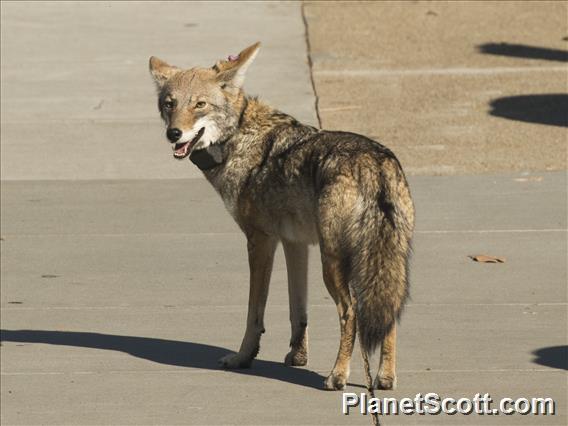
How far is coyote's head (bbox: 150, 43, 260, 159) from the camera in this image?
284 inches

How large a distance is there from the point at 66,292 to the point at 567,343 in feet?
10.4

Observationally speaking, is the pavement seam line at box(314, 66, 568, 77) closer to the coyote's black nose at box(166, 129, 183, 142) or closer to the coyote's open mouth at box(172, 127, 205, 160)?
the coyote's open mouth at box(172, 127, 205, 160)

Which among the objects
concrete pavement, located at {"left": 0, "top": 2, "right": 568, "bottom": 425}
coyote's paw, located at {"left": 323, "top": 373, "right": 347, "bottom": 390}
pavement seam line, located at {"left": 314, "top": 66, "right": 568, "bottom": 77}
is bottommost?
pavement seam line, located at {"left": 314, "top": 66, "right": 568, "bottom": 77}

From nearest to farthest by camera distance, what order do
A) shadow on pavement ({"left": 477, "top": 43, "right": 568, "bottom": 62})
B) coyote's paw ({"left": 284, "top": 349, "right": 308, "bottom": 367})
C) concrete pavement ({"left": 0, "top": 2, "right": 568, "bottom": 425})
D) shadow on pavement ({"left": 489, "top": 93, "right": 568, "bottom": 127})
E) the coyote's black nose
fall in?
1. concrete pavement ({"left": 0, "top": 2, "right": 568, "bottom": 425})
2. the coyote's black nose
3. coyote's paw ({"left": 284, "top": 349, "right": 308, "bottom": 367})
4. shadow on pavement ({"left": 489, "top": 93, "right": 568, "bottom": 127})
5. shadow on pavement ({"left": 477, "top": 43, "right": 568, "bottom": 62})

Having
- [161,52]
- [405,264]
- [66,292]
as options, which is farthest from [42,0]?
[405,264]

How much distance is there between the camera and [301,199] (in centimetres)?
698

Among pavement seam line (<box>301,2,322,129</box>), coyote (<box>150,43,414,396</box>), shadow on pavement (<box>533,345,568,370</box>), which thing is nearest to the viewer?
coyote (<box>150,43,414,396</box>)

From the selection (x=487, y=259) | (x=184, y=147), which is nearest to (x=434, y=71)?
(x=487, y=259)

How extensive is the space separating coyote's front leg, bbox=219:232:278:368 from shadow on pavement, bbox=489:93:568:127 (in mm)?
6405

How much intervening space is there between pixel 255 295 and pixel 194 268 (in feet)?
6.37

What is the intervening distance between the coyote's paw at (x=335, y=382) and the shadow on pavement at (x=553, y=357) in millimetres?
1101

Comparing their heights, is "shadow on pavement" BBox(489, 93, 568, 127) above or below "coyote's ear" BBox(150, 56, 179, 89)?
below

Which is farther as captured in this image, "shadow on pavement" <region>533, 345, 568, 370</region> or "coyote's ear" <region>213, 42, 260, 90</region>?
"coyote's ear" <region>213, 42, 260, 90</region>

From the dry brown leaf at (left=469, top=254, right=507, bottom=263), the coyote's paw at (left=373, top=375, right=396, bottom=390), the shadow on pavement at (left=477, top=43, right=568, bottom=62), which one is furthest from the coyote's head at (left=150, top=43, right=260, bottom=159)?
the shadow on pavement at (left=477, top=43, right=568, bottom=62)
